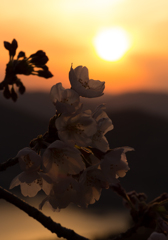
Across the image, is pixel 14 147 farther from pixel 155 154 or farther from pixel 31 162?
pixel 31 162

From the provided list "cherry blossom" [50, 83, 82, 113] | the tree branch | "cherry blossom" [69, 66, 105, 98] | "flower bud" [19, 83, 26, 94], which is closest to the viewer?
"cherry blossom" [50, 83, 82, 113]

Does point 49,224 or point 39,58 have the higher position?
point 39,58

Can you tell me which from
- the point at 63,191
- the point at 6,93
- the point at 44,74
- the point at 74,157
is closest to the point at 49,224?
the point at 63,191

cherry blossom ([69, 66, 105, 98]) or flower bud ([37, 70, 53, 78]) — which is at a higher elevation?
cherry blossom ([69, 66, 105, 98])

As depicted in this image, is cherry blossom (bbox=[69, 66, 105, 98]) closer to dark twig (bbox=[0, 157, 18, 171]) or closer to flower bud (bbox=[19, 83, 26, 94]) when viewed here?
dark twig (bbox=[0, 157, 18, 171])

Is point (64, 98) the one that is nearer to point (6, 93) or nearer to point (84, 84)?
point (84, 84)

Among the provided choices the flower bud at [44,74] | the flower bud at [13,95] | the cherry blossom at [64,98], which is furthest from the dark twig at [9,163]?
the flower bud at [13,95]

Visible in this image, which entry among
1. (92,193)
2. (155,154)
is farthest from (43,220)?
(155,154)

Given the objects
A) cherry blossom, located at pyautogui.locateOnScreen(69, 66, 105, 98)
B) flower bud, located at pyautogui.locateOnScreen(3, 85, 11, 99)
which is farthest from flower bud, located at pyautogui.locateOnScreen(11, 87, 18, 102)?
cherry blossom, located at pyautogui.locateOnScreen(69, 66, 105, 98)
